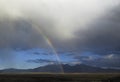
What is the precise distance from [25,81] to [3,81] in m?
2.86

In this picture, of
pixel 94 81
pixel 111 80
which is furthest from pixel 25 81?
pixel 111 80

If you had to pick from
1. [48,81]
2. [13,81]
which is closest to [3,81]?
[13,81]

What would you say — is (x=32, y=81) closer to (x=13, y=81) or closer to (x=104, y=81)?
(x=13, y=81)

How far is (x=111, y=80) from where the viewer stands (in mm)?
30234

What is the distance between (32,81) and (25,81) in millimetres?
1084

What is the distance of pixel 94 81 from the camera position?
30766 mm

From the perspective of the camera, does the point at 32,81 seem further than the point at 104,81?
Yes

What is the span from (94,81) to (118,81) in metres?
2.99

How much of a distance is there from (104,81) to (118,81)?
1.75 meters

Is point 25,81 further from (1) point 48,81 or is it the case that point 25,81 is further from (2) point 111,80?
(2) point 111,80

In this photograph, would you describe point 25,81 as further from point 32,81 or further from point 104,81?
point 104,81

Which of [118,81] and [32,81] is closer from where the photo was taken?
[118,81]

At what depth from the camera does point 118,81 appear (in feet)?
96.0

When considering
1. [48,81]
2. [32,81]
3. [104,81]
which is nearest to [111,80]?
[104,81]
